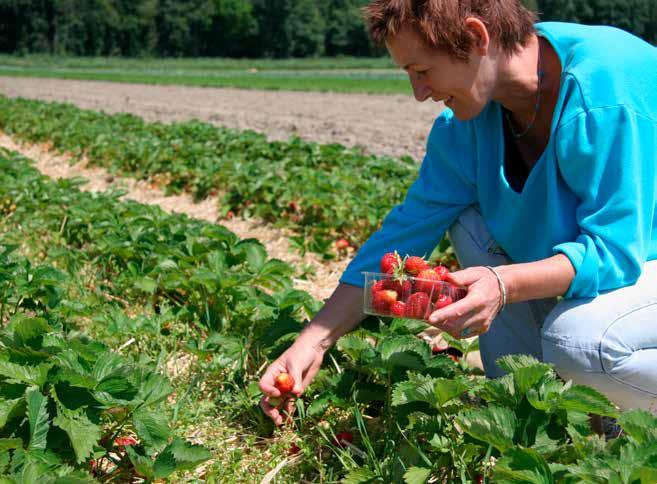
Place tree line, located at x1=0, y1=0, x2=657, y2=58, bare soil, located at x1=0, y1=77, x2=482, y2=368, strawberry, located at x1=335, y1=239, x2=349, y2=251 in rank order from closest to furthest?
A: strawberry, located at x1=335, y1=239, x2=349, y2=251, bare soil, located at x1=0, y1=77, x2=482, y2=368, tree line, located at x1=0, y1=0, x2=657, y2=58

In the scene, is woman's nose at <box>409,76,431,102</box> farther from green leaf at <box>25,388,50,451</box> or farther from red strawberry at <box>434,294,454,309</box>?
green leaf at <box>25,388,50,451</box>

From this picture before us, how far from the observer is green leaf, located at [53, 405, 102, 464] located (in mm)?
2090

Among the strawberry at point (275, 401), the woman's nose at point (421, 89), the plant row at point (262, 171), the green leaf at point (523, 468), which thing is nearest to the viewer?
the green leaf at point (523, 468)

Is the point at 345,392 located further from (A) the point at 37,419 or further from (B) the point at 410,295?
(A) the point at 37,419

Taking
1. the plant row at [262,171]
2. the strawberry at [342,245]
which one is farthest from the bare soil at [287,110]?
the strawberry at [342,245]

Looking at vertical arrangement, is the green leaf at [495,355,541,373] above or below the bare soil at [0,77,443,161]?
above

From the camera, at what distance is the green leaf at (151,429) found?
2.29m

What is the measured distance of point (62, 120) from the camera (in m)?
12.5

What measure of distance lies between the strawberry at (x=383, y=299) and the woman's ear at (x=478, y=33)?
2.53ft

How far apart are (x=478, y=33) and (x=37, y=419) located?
164 cm

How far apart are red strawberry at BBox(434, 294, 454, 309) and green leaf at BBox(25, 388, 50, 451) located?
1102 millimetres

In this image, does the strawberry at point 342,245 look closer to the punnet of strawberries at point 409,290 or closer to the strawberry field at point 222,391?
the strawberry field at point 222,391

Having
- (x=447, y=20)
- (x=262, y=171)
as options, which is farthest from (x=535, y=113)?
(x=262, y=171)

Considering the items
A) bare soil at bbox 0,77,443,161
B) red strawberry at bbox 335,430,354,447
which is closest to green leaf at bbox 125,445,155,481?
red strawberry at bbox 335,430,354,447
